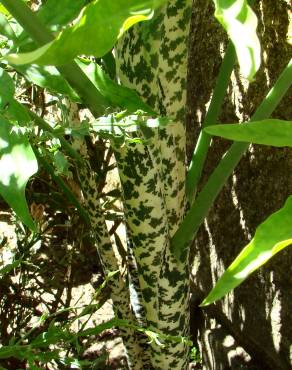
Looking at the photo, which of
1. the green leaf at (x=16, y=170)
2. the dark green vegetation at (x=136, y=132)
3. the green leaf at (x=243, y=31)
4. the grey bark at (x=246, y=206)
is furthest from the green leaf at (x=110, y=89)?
the grey bark at (x=246, y=206)

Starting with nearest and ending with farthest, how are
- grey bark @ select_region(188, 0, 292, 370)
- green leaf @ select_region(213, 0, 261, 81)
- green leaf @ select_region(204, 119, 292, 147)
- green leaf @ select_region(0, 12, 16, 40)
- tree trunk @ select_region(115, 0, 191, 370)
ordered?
green leaf @ select_region(213, 0, 261, 81) → green leaf @ select_region(204, 119, 292, 147) → green leaf @ select_region(0, 12, 16, 40) → tree trunk @ select_region(115, 0, 191, 370) → grey bark @ select_region(188, 0, 292, 370)

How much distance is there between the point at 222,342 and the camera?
4.09 feet

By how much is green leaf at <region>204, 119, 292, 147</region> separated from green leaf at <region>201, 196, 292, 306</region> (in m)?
0.05

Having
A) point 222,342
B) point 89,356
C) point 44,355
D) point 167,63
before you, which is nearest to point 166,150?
point 167,63

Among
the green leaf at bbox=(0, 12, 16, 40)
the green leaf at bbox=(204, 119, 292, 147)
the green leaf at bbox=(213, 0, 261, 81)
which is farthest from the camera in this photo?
the green leaf at bbox=(0, 12, 16, 40)

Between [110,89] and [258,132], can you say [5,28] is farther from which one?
[258,132]

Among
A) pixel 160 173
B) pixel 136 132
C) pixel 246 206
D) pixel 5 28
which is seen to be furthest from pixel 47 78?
pixel 246 206

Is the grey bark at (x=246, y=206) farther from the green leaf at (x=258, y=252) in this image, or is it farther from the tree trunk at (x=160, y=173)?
the green leaf at (x=258, y=252)

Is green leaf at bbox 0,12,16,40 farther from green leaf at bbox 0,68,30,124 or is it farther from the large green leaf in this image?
the large green leaf

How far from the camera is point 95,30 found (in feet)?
1.00

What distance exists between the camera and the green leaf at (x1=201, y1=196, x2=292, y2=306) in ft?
1.10

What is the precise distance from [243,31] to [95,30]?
7 centimetres

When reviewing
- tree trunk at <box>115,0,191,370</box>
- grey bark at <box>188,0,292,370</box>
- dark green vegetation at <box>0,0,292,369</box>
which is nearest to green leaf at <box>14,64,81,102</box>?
dark green vegetation at <box>0,0,292,369</box>

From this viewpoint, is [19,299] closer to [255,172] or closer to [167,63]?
[255,172]
